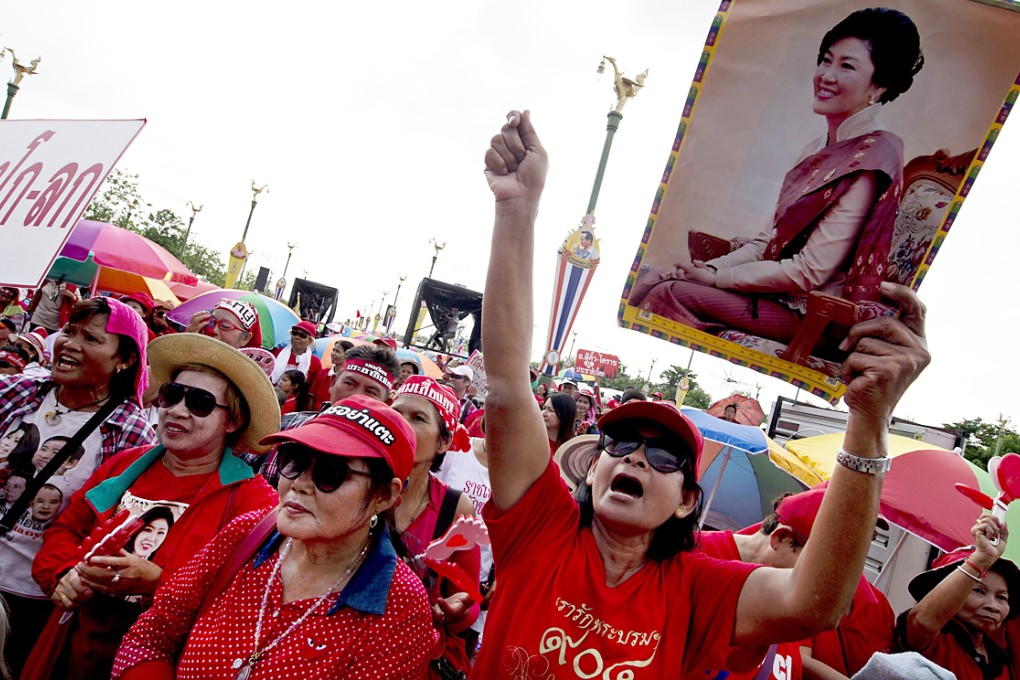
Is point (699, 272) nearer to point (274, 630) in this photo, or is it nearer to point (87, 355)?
point (274, 630)

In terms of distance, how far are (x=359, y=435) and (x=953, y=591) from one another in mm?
2750

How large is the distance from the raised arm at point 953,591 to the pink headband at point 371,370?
3086mm

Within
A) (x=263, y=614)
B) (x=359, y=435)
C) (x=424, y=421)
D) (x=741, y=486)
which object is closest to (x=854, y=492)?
(x=359, y=435)

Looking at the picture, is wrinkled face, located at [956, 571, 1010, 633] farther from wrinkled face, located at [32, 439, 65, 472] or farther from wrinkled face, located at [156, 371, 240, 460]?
wrinkled face, located at [32, 439, 65, 472]

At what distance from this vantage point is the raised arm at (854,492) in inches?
51.0

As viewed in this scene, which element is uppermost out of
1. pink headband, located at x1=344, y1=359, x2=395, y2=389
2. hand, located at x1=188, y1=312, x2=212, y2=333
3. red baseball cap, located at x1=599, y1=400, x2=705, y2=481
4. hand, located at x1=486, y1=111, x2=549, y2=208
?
hand, located at x1=486, y1=111, x2=549, y2=208

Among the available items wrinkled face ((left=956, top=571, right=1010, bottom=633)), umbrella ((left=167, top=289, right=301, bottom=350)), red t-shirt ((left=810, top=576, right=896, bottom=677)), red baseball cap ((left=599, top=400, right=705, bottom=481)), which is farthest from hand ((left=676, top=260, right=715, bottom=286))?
umbrella ((left=167, top=289, right=301, bottom=350))

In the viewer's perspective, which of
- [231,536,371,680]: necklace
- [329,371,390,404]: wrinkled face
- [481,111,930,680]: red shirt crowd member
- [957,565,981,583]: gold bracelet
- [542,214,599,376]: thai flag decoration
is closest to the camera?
[481,111,930,680]: red shirt crowd member

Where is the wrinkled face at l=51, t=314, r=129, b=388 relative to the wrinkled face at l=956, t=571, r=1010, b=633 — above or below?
below

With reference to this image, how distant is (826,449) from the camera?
5.55 meters

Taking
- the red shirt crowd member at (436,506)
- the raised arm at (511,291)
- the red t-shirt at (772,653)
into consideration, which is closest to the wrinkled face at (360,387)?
the red shirt crowd member at (436,506)

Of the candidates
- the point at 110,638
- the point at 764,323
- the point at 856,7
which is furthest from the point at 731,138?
the point at 110,638

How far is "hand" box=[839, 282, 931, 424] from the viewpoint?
129cm

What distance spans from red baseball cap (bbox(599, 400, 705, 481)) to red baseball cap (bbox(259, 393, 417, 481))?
2.23 ft
